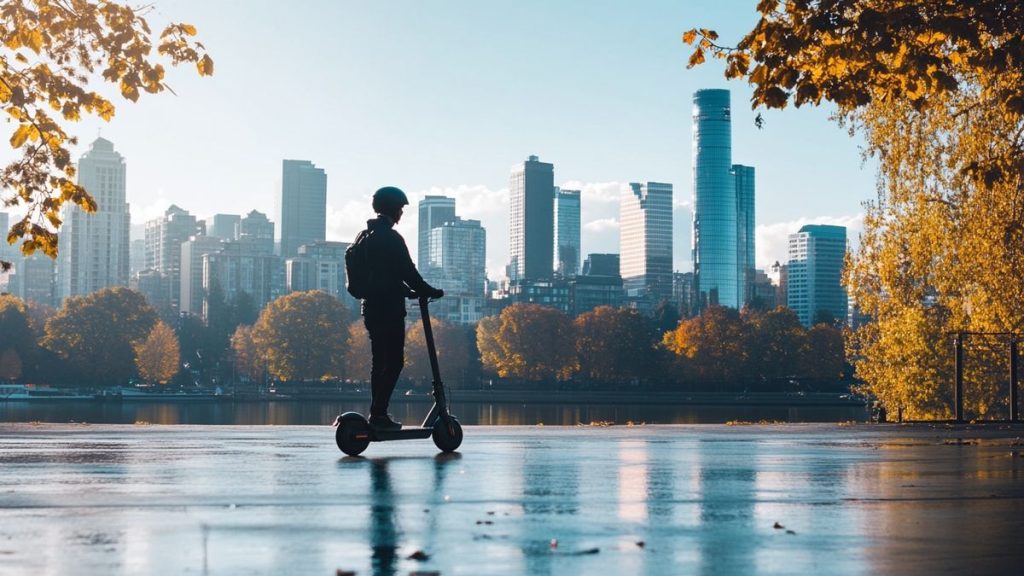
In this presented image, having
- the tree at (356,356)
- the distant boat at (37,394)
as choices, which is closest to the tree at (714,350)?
the tree at (356,356)

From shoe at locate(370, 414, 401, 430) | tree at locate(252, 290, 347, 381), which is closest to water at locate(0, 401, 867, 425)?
tree at locate(252, 290, 347, 381)

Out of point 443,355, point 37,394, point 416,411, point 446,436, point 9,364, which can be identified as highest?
point 446,436

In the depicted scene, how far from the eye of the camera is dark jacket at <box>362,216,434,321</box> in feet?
42.8

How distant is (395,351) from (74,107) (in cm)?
546

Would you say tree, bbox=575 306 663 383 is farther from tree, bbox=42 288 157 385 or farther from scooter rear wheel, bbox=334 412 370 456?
scooter rear wheel, bbox=334 412 370 456

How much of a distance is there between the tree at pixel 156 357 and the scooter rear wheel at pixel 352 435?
149 meters

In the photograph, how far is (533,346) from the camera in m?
167

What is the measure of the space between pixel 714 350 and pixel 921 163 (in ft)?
416

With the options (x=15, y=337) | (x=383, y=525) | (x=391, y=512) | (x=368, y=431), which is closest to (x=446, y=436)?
(x=368, y=431)

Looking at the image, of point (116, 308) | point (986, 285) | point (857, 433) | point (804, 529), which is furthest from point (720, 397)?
point (804, 529)

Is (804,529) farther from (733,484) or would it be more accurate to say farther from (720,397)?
(720,397)

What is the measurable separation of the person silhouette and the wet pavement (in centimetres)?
69

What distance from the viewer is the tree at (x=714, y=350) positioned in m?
164

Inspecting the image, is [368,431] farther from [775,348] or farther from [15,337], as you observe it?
[775,348]
